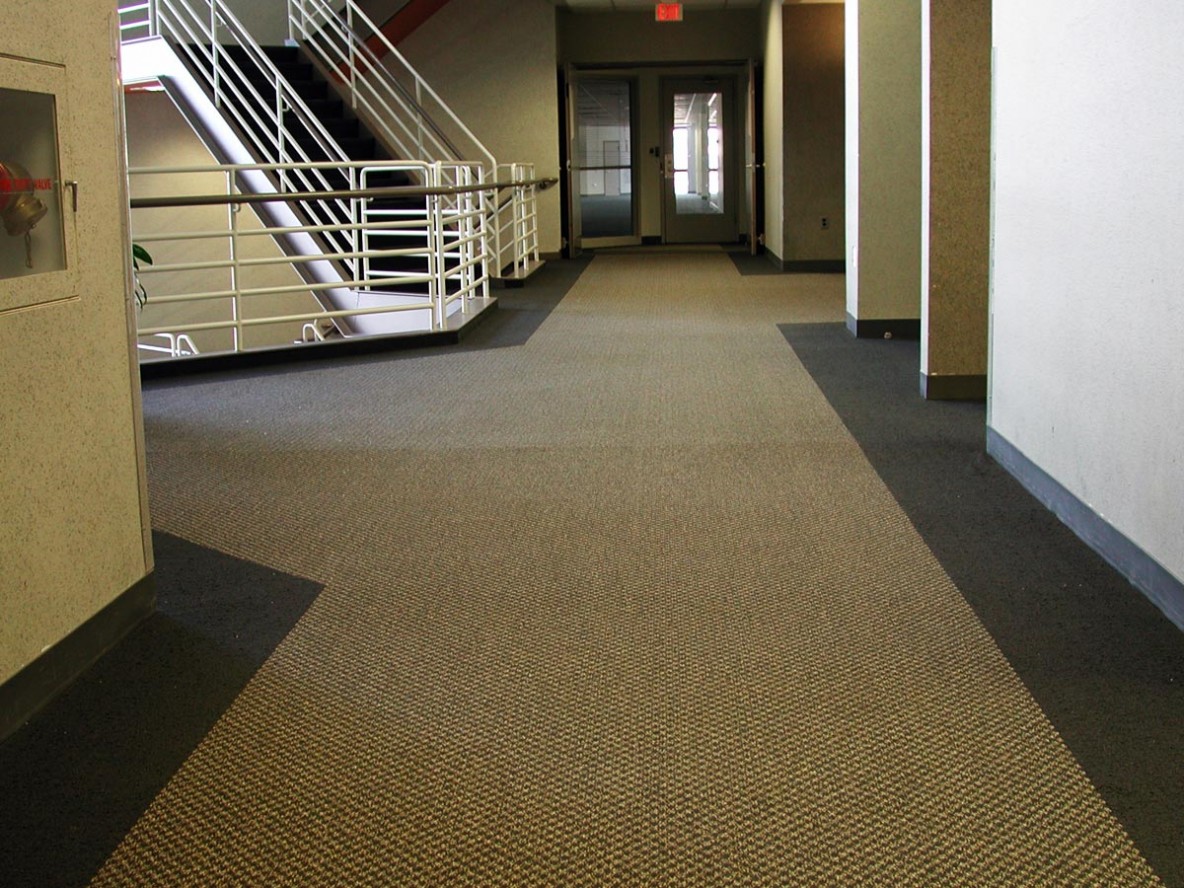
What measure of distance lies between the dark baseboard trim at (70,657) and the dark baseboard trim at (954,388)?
10.9 ft

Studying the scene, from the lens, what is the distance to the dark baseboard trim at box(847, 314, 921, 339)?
7.12 metres

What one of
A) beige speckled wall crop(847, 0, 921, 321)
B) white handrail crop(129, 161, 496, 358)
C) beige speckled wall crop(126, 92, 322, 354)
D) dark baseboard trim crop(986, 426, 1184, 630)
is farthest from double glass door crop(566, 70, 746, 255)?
dark baseboard trim crop(986, 426, 1184, 630)

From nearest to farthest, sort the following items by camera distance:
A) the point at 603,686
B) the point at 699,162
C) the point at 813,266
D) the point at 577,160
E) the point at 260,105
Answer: the point at 603,686 → the point at 260,105 → the point at 813,266 → the point at 577,160 → the point at 699,162

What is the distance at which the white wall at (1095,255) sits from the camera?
267cm

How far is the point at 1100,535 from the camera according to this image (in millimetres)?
3092

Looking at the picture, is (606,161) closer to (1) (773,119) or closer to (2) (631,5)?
(2) (631,5)

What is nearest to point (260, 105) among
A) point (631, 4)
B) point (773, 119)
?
point (773, 119)

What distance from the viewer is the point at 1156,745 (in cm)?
209

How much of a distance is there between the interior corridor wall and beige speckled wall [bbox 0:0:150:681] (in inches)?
438

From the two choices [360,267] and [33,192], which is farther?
[360,267]

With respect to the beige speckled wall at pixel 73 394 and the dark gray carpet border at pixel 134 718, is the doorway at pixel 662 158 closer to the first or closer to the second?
the dark gray carpet border at pixel 134 718

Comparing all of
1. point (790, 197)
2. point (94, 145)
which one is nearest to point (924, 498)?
point (94, 145)

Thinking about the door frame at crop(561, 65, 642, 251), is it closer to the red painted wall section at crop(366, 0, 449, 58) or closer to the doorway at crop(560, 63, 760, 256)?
the doorway at crop(560, 63, 760, 256)

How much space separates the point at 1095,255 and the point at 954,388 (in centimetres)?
210
